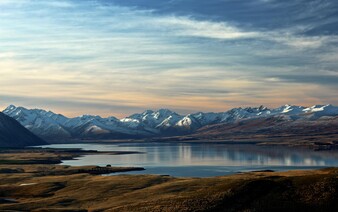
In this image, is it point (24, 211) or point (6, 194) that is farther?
point (6, 194)

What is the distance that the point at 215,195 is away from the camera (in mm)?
78125

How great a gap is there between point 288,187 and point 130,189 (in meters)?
40.0

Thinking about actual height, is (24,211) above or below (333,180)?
below

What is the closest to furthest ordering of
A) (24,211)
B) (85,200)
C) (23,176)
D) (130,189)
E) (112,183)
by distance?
(24,211) < (85,200) < (130,189) < (112,183) < (23,176)

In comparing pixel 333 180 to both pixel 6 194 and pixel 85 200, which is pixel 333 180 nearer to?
pixel 85 200

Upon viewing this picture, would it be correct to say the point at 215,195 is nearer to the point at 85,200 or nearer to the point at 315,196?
the point at 315,196

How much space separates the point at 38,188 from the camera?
4461 inches

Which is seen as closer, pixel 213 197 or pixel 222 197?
pixel 222 197

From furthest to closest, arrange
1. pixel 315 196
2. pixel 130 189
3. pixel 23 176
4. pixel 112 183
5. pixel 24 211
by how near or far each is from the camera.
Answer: pixel 23 176
pixel 112 183
pixel 130 189
pixel 24 211
pixel 315 196

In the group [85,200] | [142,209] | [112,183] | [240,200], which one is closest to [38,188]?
[112,183]

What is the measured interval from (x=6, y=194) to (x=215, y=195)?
5418cm

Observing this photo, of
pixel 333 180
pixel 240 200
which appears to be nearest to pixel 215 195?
pixel 240 200

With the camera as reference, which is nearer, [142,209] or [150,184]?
[142,209]

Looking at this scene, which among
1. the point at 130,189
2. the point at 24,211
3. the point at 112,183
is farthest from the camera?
the point at 112,183
